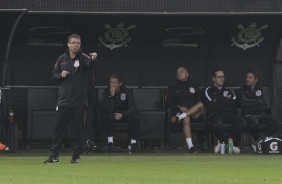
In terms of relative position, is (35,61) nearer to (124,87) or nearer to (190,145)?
(124,87)

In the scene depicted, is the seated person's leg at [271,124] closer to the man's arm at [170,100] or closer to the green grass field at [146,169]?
the green grass field at [146,169]

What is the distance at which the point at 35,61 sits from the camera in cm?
1692

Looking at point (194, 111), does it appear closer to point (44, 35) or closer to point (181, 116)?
point (181, 116)

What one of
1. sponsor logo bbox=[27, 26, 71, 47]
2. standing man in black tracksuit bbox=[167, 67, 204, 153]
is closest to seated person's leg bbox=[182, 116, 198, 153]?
standing man in black tracksuit bbox=[167, 67, 204, 153]

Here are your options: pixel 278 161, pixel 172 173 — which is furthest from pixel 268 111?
pixel 172 173

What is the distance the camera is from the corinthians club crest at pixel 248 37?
55.7ft

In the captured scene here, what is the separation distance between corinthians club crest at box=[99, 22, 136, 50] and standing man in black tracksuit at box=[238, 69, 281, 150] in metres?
2.52

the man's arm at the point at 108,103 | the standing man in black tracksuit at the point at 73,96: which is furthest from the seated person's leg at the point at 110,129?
the standing man in black tracksuit at the point at 73,96

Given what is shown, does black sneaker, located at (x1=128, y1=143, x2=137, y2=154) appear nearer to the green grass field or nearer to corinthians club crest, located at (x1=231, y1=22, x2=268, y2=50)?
the green grass field

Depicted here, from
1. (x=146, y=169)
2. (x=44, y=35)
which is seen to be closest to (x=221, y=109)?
(x=44, y=35)

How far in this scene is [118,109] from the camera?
16.7m

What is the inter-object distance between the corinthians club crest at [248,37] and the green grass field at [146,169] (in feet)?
9.71

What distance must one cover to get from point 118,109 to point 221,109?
203cm

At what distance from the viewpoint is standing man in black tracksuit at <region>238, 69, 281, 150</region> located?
16.8m
